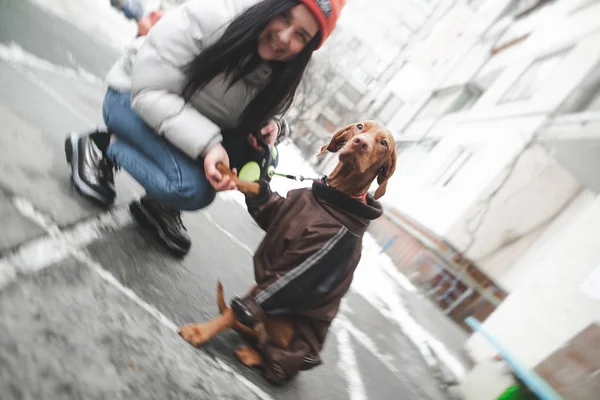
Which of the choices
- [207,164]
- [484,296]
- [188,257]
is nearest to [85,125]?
[188,257]

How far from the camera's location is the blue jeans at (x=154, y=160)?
63.6 inches

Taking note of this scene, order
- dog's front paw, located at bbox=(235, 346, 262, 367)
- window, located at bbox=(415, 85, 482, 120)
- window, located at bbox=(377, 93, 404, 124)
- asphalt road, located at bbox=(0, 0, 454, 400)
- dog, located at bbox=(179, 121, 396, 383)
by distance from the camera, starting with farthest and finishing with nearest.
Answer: window, located at bbox=(377, 93, 404, 124) → window, located at bbox=(415, 85, 482, 120) → dog's front paw, located at bbox=(235, 346, 262, 367) → dog, located at bbox=(179, 121, 396, 383) → asphalt road, located at bbox=(0, 0, 454, 400)

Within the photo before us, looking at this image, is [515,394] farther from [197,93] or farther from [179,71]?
[179,71]

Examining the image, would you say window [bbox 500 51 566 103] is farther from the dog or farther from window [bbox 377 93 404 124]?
window [bbox 377 93 404 124]

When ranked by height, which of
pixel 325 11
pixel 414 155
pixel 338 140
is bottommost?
pixel 338 140

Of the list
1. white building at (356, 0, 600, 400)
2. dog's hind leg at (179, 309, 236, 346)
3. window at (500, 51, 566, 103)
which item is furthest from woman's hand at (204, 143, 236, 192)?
window at (500, 51, 566, 103)

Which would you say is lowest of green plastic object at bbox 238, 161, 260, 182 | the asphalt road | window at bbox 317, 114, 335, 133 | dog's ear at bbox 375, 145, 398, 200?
the asphalt road

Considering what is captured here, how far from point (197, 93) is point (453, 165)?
891cm

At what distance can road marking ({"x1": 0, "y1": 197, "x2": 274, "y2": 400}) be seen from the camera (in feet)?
3.88

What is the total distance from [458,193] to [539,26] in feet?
16.0

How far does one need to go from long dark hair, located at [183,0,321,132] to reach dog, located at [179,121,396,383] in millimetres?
403

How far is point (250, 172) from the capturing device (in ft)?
5.79

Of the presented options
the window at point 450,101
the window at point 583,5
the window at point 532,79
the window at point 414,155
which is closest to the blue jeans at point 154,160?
the window at point 532,79

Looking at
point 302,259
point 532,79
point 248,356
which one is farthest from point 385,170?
point 532,79
